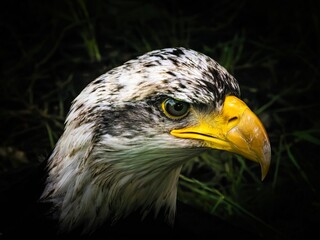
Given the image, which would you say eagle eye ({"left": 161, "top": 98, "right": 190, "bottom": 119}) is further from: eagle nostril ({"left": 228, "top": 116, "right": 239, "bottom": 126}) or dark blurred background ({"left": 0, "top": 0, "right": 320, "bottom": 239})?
dark blurred background ({"left": 0, "top": 0, "right": 320, "bottom": 239})

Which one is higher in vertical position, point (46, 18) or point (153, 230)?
point (46, 18)

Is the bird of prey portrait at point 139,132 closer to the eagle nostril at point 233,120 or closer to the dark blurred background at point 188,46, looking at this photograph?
the eagle nostril at point 233,120

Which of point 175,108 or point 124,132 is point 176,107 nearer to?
point 175,108

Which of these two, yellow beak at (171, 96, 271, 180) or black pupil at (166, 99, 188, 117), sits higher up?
black pupil at (166, 99, 188, 117)

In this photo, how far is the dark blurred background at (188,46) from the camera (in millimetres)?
4074

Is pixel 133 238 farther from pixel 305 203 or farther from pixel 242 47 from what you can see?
pixel 242 47

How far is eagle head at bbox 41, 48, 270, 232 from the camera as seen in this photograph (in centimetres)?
228

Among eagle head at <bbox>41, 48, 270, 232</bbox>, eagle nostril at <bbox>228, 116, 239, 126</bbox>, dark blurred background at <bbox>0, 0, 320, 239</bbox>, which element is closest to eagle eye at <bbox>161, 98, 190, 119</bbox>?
eagle head at <bbox>41, 48, 270, 232</bbox>

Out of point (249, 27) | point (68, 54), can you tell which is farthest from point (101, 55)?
point (249, 27)

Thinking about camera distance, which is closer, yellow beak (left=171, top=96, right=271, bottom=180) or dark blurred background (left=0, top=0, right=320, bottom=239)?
yellow beak (left=171, top=96, right=271, bottom=180)

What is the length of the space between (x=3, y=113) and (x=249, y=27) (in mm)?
2139

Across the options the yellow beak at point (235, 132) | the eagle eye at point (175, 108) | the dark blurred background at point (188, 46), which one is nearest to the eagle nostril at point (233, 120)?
the yellow beak at point (235, 132)

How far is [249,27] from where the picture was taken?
16.3 ft

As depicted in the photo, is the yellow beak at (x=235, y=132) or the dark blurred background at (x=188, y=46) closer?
the yellow beak at (x=235, y=132)
